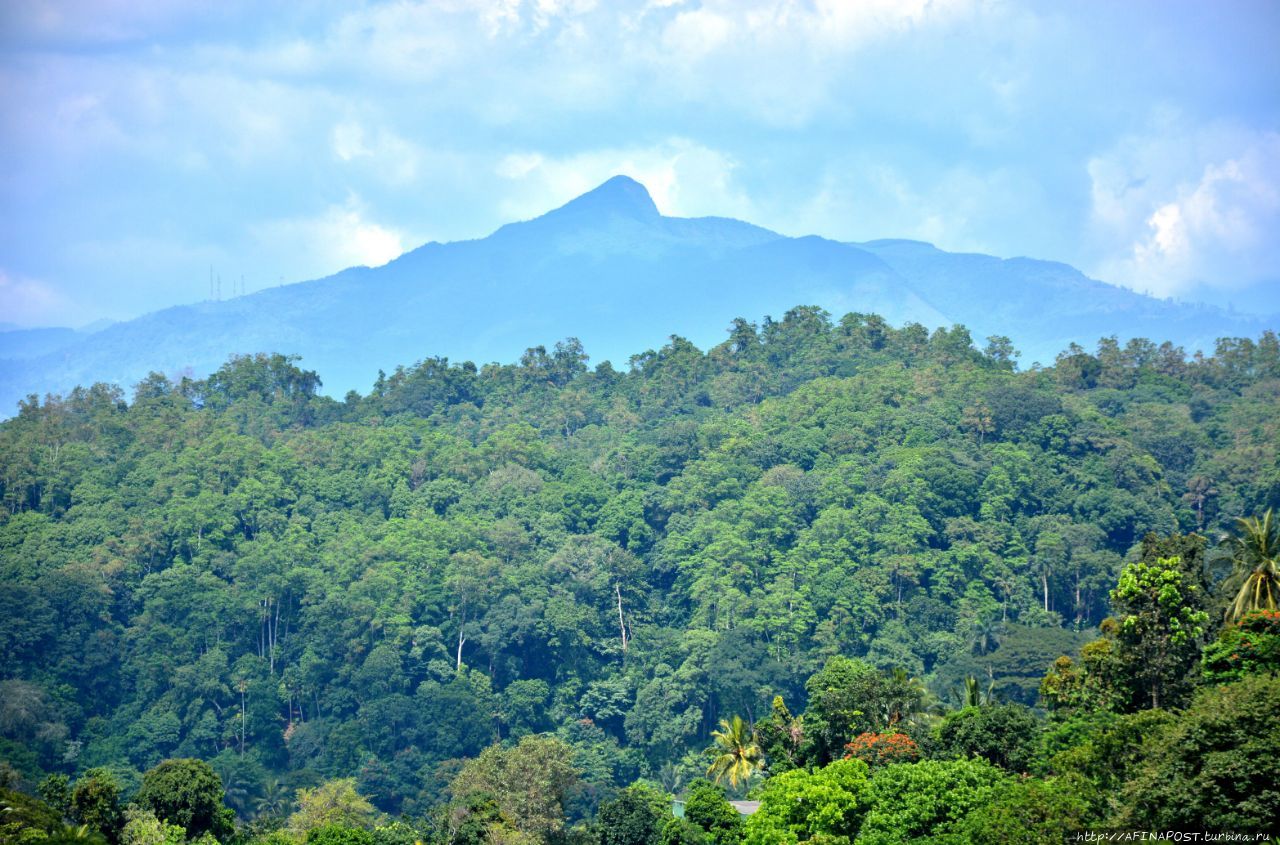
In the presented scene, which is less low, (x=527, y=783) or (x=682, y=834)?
(x=527, y=783)

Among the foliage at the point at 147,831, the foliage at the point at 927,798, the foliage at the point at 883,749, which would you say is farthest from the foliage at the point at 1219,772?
the foliage at the point at 147,831

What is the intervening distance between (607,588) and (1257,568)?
40300 millimetres

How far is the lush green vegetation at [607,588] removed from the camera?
35.3 meters

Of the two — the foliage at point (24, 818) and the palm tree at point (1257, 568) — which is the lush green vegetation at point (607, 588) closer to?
the palm tree at point (1257, 568)

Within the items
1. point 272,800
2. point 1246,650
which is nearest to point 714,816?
point 1246,650

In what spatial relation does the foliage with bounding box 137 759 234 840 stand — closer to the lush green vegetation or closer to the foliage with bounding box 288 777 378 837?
the lush green vegetation

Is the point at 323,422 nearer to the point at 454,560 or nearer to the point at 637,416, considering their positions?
the point at 637,416

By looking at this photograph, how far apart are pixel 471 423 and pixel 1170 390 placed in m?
42.9

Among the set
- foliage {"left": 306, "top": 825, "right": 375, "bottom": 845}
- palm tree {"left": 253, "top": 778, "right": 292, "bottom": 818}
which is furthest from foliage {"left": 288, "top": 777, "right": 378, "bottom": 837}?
palm tree {"left": 253, "top": 778, "right": 292, "bottom": 818}

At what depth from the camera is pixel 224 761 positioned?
2179 inches

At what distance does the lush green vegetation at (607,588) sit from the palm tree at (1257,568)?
0.32 feet

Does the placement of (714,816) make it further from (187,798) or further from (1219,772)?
(1219,772)

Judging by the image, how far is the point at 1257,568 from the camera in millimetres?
30547

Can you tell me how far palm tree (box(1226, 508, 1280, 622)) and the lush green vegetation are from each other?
3.8 inches
